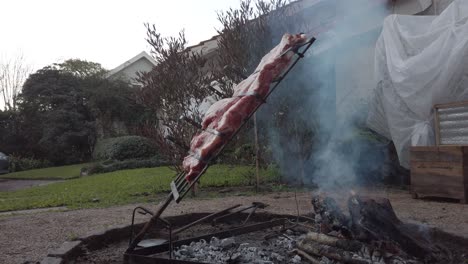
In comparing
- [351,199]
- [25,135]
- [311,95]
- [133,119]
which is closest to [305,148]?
[311,95]

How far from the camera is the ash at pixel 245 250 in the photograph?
109 inches

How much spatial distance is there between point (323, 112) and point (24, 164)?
1803 cm

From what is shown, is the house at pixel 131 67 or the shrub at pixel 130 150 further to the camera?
the house at pixel 131 67

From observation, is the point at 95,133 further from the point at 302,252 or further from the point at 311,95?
the point at 302,252

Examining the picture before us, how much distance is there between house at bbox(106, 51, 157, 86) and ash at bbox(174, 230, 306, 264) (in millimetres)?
20840

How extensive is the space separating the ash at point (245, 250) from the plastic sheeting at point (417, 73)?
4.04 metres

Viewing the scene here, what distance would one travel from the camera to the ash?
2.77m

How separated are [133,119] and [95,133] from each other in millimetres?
2273

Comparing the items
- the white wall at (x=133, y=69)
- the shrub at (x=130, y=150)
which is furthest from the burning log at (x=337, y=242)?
the white wall at (x=133, y=69)

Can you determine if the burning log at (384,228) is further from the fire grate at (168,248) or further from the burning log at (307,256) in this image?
the fire grate at (168,248)

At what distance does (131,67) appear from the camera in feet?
86.1

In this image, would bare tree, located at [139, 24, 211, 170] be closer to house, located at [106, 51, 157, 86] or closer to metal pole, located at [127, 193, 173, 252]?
metal pole, located at [127, 193, 173, 252]

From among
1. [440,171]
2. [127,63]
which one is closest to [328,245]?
[440,171]

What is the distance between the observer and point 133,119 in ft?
68.9
